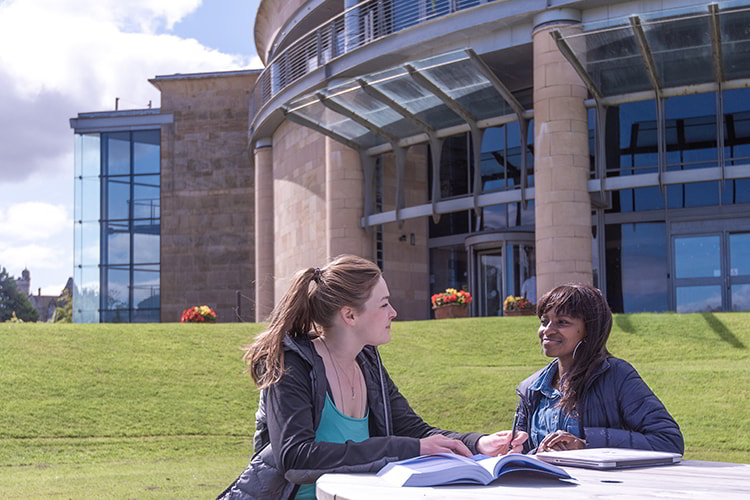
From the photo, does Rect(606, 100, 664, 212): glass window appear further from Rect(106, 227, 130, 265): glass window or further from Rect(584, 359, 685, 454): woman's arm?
Rect(106, 227, 130, 265): glass window

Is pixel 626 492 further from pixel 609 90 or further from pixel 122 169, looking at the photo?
pixel 122 169

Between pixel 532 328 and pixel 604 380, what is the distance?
529 inches

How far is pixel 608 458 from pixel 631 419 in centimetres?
81

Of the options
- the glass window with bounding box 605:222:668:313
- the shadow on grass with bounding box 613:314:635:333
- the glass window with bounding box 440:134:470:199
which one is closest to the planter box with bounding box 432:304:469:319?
the glass window with bounding box 605:222:668:313

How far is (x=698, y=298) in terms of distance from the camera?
2288cm

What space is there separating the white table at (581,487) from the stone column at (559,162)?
16.5 m

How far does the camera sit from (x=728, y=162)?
73.7ft

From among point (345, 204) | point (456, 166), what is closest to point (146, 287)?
point (345, 204)

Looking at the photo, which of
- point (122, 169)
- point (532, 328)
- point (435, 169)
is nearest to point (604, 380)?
point (532, 328)

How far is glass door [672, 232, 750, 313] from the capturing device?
22.5 metres

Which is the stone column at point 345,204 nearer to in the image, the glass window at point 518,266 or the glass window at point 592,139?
the glass window at point 518,266

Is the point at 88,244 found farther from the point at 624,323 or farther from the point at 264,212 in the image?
the point at 624,323

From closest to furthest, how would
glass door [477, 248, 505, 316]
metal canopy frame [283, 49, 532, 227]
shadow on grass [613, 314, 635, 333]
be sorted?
shadow on grass [613, 314, 635, 333] → metal canopy frame [283, 49, 532, 227] → glass door [477, 248, 505, 316]

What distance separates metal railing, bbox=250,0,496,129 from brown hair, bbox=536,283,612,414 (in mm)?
17329
